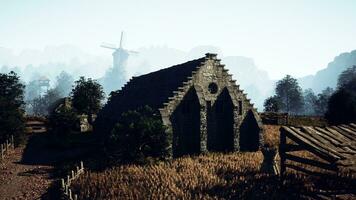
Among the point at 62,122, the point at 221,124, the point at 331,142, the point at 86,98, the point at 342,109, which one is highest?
the point at 86,98

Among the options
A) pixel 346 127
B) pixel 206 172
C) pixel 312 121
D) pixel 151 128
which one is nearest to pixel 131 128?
pixel 151 128

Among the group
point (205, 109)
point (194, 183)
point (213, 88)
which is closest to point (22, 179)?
point (194, 183)

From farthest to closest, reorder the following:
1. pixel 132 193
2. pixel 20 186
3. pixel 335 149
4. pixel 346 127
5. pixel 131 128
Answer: pixel 131 128
pixel 20 186
pixel 346 127
pixel 132 193
pixel 335 149

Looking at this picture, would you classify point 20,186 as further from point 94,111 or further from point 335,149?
point 94,111

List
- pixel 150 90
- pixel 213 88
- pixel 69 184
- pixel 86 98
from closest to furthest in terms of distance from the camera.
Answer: pixel 69 184 < pixel 213 88 < pixel 150 90 < pixel 86 98

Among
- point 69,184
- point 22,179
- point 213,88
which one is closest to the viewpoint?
point 69,184

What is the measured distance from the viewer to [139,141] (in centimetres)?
2658

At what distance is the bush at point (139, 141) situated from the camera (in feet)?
86.6

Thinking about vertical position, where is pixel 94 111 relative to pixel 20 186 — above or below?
above

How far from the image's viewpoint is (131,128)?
26.5 m

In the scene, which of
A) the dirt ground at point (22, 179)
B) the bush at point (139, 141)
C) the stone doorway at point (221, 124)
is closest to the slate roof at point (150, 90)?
the stone doorway at point (221, 124)

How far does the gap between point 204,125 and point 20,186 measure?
1565cm

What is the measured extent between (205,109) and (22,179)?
16.1 meters

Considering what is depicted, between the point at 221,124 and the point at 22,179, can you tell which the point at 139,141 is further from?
the point at 221,124
